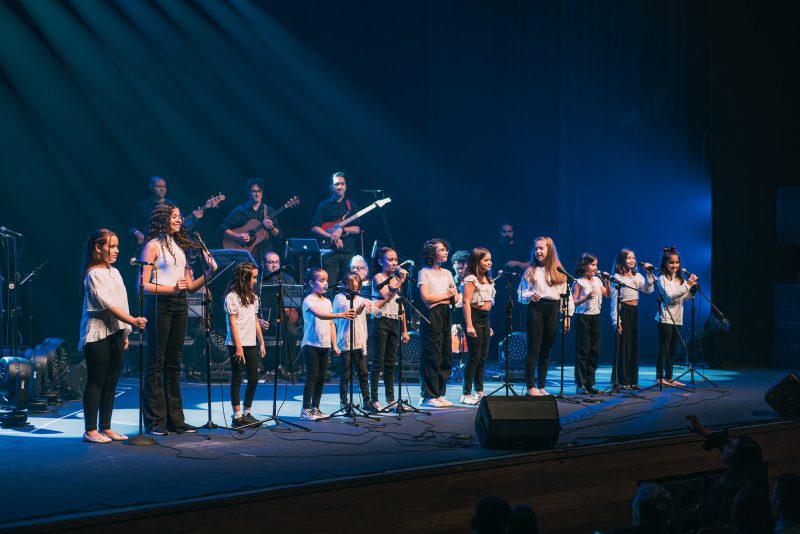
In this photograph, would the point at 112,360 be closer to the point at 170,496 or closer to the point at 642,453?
the point at 170,496

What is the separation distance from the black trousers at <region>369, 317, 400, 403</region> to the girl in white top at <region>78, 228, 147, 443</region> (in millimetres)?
2782

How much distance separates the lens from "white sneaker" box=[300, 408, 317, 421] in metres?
8.68

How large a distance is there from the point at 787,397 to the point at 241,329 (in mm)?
5433

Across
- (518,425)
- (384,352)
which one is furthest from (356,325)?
(518,425)

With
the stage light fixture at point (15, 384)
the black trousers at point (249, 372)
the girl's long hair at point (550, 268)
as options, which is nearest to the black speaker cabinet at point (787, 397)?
the girl's long hair at point (550, 268)

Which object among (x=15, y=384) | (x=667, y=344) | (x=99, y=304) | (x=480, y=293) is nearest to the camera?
(x=99, y=304)

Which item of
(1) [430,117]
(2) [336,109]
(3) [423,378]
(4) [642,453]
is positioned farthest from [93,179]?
(4) [642,453]

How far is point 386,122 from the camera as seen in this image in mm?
14672

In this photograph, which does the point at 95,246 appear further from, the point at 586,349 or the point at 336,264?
the point at 586,349

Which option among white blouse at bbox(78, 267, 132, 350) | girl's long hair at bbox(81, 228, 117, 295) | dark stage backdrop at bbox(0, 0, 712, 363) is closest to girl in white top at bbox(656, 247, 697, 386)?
dark stage backdrop at bbox(0, 0, 712, 363)

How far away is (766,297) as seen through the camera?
14234 millimetres

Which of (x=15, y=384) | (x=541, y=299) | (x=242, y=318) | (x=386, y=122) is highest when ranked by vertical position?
(x=386, y=122)

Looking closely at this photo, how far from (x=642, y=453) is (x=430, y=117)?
8480 mm

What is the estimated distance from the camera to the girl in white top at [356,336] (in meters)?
9.05
